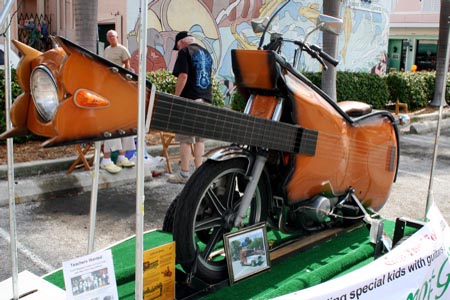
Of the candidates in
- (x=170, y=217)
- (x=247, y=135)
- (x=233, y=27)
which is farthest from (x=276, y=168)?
(x=233, y=27)

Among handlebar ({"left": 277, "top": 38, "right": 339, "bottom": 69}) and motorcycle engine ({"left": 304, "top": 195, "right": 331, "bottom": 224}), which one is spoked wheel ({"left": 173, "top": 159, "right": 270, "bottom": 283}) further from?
handlebar ({"left": 277, "top": 38, "right": 339, "bottom": 69})

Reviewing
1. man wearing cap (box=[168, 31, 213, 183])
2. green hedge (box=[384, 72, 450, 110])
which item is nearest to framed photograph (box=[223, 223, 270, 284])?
man wearing cap (box=[168, 31, 213, 183])

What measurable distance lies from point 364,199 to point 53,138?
104 inches

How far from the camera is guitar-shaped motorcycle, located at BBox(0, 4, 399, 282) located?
2.10m

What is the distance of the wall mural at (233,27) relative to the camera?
35.5 ft

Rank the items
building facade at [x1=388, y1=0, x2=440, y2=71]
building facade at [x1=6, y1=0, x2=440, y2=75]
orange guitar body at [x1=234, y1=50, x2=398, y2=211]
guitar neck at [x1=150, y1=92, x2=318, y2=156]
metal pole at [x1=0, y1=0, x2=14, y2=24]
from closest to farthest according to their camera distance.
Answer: metal pole at [x1=0, y1=0, x2=14, y2=24] < guitar neck at [x1=150, y1=92, x2=318, y2=156] < orange guitar body at [x1=234, y1=50, x2=398, y2=211] < building facade at [x1=6, y1=0, x2=440, y2=75] < building facade at [x1=388, y1=0, x2=440, y2=71]

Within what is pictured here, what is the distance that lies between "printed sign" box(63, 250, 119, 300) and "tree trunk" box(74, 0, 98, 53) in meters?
4.72

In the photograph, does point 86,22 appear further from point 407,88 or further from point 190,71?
point 407,88

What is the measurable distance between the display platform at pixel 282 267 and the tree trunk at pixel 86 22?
3781 mm

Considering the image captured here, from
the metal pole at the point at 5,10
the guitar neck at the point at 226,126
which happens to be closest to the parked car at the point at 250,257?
the guitar neck at the point at 226,126

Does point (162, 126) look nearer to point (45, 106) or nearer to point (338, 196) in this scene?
point (45, 106)

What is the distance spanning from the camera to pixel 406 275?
2.83 m

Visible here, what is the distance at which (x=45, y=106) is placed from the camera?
83.7 inches

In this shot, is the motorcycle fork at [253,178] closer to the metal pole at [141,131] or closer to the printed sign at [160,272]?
the printed sign at [160,272]
